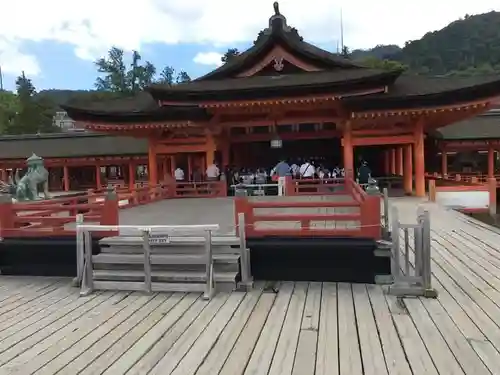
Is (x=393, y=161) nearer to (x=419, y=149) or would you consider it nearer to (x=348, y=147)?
(x=419, y=149)

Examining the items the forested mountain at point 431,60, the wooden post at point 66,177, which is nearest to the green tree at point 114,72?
the forested mountain at point 431,60

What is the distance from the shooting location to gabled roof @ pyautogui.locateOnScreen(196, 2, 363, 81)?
57.8 feet

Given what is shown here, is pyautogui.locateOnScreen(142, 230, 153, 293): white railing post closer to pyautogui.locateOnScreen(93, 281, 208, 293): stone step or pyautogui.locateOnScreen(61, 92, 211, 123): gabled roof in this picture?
pyautogui.locateOnScreen(93, 281, 208, 293): stone step

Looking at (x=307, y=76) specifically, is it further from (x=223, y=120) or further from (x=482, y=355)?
(x=482, y=355)

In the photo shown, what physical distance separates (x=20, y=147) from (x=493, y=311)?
118ft

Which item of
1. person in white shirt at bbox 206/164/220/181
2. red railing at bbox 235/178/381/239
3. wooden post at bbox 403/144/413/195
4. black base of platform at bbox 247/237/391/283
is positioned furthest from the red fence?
wooden post at bbox 403/144/413/195

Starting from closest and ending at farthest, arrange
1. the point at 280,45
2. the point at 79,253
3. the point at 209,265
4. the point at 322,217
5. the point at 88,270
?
the point at 322,217 → the point at 209,265 → the point at 88,270 → the point at 79,253 → the point at 280,45

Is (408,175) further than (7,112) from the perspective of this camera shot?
No

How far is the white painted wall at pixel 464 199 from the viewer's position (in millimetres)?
15273

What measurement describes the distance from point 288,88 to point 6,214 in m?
9.44

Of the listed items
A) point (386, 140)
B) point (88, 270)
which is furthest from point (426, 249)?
point (386, 140)

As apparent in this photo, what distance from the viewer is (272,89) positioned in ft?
49.4

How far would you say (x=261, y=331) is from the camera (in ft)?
17.7

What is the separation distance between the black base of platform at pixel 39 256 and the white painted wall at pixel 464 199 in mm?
11732
